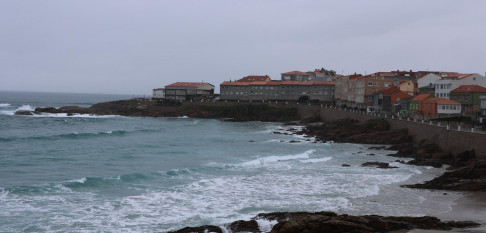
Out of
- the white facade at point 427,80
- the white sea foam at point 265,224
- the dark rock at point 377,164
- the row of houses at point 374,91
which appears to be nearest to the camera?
the white sea foam at point 265,224

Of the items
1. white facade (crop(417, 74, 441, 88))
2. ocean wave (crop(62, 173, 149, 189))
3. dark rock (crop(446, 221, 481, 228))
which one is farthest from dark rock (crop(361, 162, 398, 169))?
Answer: white facade (crop(417, 74, 441, 88))

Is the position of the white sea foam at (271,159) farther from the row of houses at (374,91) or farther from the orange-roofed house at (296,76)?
the orange-roofed house at (296,76)

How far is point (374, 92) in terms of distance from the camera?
255ft

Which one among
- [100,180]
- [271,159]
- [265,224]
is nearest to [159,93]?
[271,159]

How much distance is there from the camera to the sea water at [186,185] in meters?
20.4

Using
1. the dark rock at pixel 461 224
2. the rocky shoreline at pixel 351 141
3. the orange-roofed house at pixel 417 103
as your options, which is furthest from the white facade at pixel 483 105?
the dark rock at pixel 461 224

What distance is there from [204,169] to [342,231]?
652 inches

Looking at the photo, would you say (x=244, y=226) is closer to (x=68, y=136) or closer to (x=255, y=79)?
(x=68, y=136)

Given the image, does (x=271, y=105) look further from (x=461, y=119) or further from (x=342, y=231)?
(x=342, y=231)

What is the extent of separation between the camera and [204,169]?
3225 cm

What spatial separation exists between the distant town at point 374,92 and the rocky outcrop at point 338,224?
29346mm

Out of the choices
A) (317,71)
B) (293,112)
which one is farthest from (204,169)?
(317,71)

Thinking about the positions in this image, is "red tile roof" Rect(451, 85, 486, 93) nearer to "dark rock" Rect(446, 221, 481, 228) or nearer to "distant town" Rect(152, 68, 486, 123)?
"distant town" Rect(152, 68, 486, 123)

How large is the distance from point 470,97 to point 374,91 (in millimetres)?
21418
